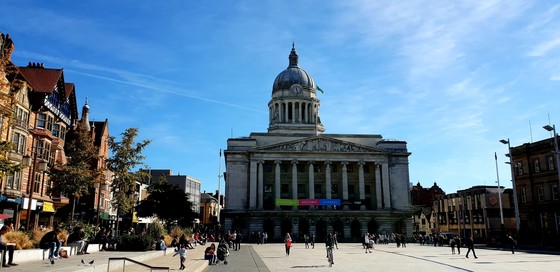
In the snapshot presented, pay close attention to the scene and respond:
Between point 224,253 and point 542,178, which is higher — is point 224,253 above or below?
below

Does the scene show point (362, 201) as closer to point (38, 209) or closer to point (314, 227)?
point (314, 227)

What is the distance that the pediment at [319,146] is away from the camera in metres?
82.5

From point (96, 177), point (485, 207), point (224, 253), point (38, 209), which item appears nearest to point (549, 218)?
point (485, 207)

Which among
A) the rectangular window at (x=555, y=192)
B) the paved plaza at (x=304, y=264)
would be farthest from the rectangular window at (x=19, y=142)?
the rectangular window at (x=555, y=192)

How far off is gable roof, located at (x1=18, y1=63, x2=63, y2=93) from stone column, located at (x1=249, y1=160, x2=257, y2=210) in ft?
143

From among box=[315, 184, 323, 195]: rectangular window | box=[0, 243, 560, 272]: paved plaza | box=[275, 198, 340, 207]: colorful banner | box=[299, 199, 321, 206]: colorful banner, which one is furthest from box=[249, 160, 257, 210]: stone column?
box=[0, 243, 560, 272]: paved plaza

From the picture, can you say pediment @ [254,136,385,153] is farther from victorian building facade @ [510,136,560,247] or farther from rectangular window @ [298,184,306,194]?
victorian building facade @ [510,136,560,247]

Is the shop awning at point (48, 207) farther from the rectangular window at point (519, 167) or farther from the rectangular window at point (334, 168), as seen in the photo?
the rectangular window at point (519, 167)

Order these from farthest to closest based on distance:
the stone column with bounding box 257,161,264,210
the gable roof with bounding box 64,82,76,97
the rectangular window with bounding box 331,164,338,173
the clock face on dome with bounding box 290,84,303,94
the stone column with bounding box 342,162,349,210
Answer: the clock face on dome with bounding box 290,84,303,94 → the rectangular window with bounding box 331,164,338,173 → the stone column with bounding box 342,162,349,210 → the stone column with bounding box 257,161,264,210 → the gable roof with bounding box 64,82,76,97

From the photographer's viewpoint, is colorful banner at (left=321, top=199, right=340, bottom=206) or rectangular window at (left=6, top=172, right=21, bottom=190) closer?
rectangular window at (left=6, top=172, right=21, bottom=190)

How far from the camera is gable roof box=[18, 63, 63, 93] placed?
4059 cm

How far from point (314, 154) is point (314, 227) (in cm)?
1392

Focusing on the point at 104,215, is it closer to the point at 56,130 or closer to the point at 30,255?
the point at 56,130

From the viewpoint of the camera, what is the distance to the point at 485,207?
81250 millimetres
